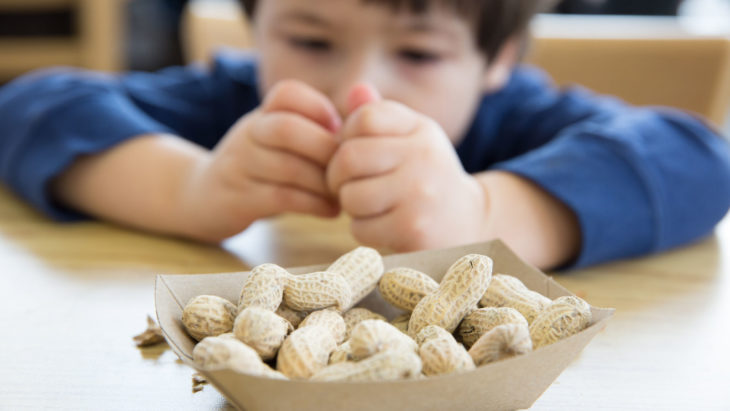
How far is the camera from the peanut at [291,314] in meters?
0.41

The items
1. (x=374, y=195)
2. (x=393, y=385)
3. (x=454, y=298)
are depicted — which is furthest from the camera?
(x=374, y=195)

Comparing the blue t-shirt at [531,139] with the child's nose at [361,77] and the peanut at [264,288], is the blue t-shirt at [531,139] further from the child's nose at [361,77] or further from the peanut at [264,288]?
the peanut at [264,288]

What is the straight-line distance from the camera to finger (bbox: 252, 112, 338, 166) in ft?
2.14

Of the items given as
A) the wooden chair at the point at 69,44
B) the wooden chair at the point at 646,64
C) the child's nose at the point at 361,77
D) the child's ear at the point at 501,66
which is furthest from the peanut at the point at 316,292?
the wooden chair at the point at 69,44

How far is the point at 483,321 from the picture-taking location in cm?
39

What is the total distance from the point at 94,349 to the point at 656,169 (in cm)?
55

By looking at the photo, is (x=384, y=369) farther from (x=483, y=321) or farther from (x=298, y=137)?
(x=298, y=137)

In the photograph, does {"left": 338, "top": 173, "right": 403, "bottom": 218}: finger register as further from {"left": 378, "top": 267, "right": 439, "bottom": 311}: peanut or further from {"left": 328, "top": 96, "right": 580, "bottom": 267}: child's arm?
{"left": 378, "top": 267, "right": 439, "bottom": 311}: peanut

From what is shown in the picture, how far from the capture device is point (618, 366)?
1.40 feet

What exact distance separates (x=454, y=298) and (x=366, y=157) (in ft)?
0.77

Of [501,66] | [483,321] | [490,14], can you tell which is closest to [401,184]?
[483,321]

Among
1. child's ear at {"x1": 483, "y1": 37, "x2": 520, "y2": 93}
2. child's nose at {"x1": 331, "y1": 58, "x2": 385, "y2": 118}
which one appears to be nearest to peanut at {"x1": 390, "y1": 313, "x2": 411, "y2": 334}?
child's nose at {"x1": 331, "y1": 58, "x2": 385, "y2": 118}

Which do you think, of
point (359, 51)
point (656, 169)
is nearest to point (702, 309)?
point (656, 169)

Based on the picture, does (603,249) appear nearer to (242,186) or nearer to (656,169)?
(656,169)
